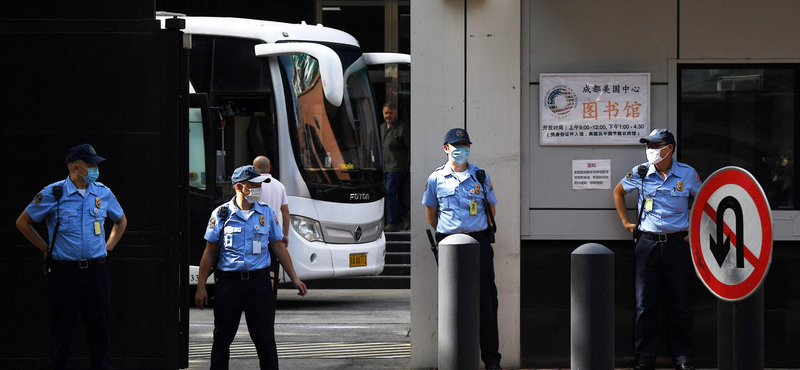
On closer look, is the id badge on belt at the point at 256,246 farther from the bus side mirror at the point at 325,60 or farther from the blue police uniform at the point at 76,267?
the bus side mirror at the point at 325,60

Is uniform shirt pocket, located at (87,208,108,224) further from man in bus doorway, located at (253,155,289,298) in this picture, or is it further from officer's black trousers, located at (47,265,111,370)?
man in bus doorway, located at (253,155,289,298)

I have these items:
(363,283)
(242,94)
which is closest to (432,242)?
(242,94)

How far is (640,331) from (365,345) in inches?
106

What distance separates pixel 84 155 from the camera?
6.09 meters

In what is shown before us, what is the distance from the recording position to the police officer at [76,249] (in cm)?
601

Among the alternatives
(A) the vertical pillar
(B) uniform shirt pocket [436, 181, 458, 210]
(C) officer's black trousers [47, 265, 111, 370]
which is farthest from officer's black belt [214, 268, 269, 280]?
(A) the vertical pillar

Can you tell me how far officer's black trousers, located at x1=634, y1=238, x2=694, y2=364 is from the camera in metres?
6.73

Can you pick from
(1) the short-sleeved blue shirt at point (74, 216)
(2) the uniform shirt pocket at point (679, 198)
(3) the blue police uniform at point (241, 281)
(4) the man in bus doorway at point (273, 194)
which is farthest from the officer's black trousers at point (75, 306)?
(2) the uniform shirt pocket at point (679, 198)

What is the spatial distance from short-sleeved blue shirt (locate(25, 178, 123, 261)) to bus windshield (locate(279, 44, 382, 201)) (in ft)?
16.8

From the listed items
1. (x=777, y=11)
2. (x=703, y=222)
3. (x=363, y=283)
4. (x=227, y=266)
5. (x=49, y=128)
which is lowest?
(x=363, y=283)

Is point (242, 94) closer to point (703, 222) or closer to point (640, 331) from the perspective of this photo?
point (640, 331)

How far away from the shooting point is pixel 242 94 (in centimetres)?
1128

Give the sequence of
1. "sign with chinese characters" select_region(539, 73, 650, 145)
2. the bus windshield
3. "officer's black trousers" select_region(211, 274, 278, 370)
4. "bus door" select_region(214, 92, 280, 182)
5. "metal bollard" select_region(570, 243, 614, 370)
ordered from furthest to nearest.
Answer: "bus door" select_region(214, 92, 280, 182)
the bus windshield
"sign with chinese characters" select_region(539, 73, 650, 145)
"officer's black trousers" select_region(211, 274, 278, 370)
"metal bollard" select_region(570, 243, 614, 370)

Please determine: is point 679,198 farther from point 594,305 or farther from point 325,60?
point 325,60
